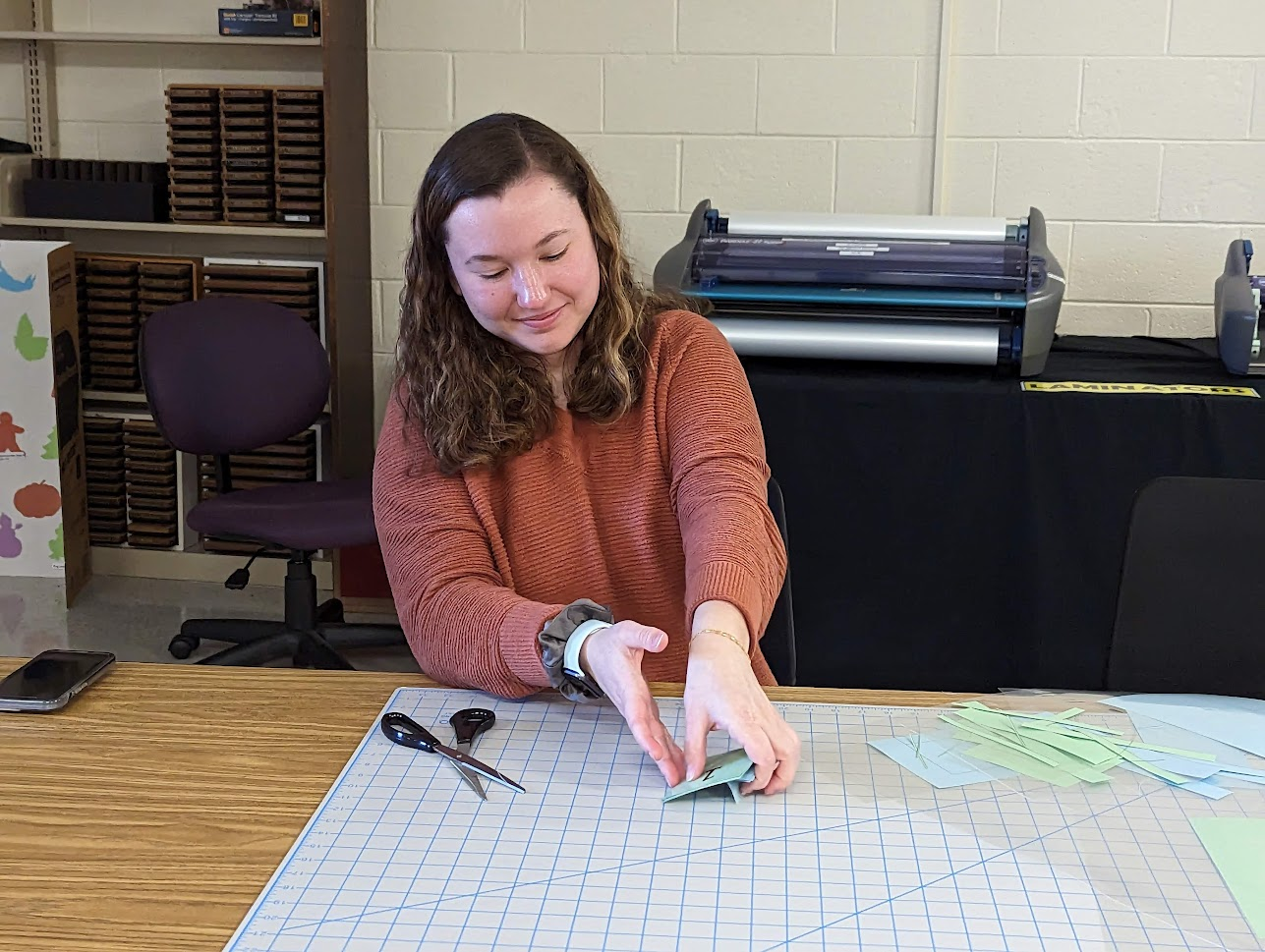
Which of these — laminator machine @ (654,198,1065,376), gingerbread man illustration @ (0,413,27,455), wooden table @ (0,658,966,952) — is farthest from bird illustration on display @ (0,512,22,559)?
wooden table @ (0,658,966,952)

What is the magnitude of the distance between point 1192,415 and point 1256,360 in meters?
0.23

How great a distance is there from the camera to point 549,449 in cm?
150

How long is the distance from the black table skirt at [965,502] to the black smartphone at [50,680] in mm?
1486

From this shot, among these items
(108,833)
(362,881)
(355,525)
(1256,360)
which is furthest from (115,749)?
(1256,360)

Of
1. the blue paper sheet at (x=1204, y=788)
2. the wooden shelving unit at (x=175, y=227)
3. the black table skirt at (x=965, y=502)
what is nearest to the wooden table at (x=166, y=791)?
the blue paper sheet at (x=1204, y=788)

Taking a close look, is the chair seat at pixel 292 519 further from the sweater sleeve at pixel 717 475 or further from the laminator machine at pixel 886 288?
the sweater sleeve at pixel 717 475

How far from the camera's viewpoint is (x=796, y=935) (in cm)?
86

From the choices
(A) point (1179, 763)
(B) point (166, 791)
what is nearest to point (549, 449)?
(B) point (166, 791)

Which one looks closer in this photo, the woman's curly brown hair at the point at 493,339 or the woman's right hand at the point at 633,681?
the woman's right hand at the point at 633,681

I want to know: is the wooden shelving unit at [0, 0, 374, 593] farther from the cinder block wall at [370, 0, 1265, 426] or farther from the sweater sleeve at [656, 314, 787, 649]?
the sweater sleeve at [656, 314, 787, 649]

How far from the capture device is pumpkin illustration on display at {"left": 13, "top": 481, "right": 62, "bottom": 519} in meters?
3.29

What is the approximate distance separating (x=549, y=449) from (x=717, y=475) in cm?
20

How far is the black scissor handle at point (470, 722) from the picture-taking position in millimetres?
1160

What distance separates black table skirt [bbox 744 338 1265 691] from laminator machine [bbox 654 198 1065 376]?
0.07 meters
